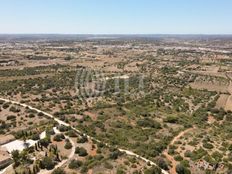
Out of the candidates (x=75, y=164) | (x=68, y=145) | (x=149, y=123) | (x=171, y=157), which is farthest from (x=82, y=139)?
(x=149, y=123)

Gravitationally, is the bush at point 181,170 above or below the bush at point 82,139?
above

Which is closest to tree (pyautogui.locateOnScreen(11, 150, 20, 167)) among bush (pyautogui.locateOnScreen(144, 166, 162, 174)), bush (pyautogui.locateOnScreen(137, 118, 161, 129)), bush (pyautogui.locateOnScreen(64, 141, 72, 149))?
bush (pyautogui.locateOnScreen(64, 141, 72, 149))

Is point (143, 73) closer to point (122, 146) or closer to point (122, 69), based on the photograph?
point (122, 69)

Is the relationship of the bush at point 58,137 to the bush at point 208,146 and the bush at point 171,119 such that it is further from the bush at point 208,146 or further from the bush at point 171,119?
the bush at point 171,119

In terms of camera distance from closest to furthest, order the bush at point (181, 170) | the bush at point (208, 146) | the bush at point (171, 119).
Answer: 1. the bush at point (181, 170)
2. the bush at point (208, 146)
3. the bush at point (171, 119)

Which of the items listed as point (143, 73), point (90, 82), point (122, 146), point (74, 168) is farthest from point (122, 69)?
point (74, 168)

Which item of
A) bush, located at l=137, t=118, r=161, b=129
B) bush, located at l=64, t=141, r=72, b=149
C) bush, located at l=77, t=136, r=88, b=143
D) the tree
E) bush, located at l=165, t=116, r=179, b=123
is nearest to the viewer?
the tree

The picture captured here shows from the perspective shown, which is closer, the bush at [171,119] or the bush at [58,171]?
the bush at [58,171]

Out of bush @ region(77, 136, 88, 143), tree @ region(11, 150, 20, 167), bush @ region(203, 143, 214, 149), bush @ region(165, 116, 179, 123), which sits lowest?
bush @ region(165, 116, 179, 123)

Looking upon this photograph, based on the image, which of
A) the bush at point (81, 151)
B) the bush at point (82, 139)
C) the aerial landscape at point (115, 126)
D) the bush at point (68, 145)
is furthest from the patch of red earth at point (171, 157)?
the bush at point (68, 145)

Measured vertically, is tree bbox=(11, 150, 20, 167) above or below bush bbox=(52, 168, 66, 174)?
below

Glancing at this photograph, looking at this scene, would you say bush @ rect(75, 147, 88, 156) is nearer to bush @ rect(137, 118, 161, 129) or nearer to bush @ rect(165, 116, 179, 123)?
bush @ rect(137, 118, 161, 129)
